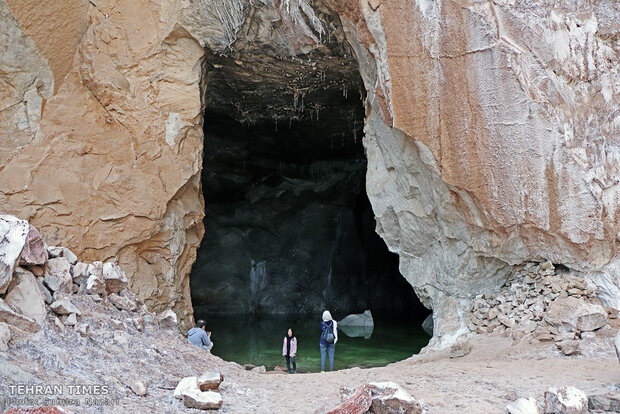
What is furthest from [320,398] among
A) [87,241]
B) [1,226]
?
[87,241]

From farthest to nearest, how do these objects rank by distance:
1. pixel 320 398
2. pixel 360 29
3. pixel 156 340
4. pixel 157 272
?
pixel 157 272 → pixel 360 29 → pixel 156 340 → pixel 320 398

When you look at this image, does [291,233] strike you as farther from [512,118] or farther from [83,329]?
[83,329]

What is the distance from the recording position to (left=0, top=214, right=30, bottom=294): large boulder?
3.74 meters

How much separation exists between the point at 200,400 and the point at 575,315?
4.36m

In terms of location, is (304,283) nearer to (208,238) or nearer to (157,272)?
(208,238)

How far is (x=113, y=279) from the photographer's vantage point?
17.8 ft

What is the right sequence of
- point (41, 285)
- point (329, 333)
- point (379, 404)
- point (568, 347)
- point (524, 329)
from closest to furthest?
point (379, 404) < point (41, 285) < point (568, 347) < point (524, 329) < point (329, 333)

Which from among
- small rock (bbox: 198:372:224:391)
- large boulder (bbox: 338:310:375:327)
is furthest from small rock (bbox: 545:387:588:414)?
large boulder (bbox: 338:310:375:327)

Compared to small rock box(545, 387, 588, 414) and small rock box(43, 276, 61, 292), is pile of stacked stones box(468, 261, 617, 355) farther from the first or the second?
small rock box(43, 276, 61, 292)

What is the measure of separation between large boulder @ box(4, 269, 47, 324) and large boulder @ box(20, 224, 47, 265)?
0.39ft

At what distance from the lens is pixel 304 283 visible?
1814 cm

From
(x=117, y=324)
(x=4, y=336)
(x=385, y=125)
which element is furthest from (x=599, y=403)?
(x=385, y=125)

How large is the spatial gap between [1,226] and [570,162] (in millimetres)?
5943

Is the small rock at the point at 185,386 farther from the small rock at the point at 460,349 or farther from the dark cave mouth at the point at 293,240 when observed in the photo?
the dark cave mouth at the point at 293,240
